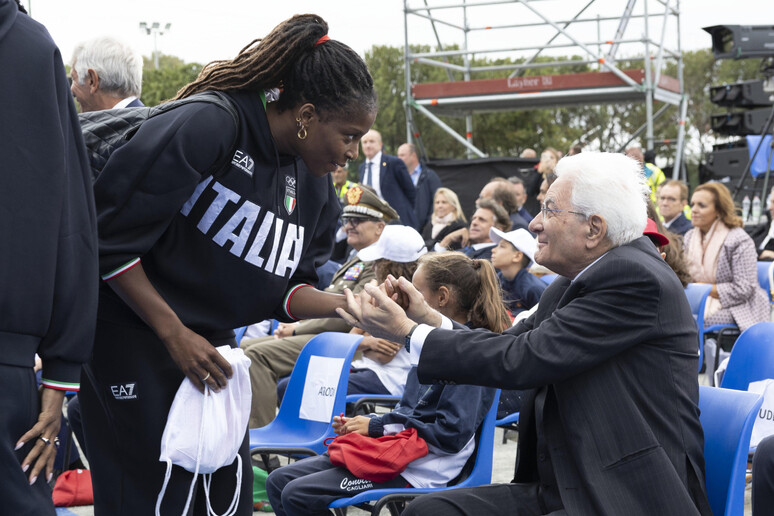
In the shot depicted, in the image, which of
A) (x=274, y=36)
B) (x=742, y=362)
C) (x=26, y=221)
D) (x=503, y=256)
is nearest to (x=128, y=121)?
(x=274, y=36)

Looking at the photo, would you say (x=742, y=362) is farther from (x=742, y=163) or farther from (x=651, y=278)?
(x=742, y=163)

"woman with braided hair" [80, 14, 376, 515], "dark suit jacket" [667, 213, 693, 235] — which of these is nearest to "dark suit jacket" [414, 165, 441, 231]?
"dark suit jacket" [667, 213, 693, 235]

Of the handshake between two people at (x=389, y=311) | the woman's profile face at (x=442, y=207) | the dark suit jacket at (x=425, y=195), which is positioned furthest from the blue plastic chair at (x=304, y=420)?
the dark suit jacket at (x=425, y=195)

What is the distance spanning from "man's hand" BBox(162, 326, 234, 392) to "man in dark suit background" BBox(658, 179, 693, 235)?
640 cm

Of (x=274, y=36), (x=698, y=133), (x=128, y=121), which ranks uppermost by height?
(x=274, y=36)

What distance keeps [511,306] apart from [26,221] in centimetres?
417

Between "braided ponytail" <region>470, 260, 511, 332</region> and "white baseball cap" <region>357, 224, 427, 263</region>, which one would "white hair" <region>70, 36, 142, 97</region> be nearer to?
"braided ponytail" <region>470, 260, 511, 332</region>

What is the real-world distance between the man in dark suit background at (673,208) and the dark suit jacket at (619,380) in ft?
19.2

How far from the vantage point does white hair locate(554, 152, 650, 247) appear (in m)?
2.32

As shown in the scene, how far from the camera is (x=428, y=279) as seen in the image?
3412 mm

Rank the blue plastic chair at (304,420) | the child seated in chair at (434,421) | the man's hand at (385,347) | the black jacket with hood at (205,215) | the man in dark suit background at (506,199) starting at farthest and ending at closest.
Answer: the man in dark suit background at (506,199)
the man's hand at (385,347)
the blue plastic chair at (304,420)
the child seated in chair at (434,421)
the black jacket with hood at (205,215)

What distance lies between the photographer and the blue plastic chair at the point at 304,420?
3896 millimetres

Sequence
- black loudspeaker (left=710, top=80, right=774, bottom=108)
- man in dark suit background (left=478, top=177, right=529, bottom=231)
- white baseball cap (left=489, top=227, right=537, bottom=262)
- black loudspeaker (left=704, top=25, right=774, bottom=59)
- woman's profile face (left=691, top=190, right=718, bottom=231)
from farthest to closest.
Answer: black loudspeaker (left=710, top=80, right=774, bottom=108)
black loudspeaker (left=704, top=25, right=774, bottom=59)
man in dark suit background (left=478, top=177, right=529, bottom=231)
woman's profile face (left=691, top=190, right=718, bottom=231)
white baseball cap (left=489, top=227, right=537, bottom=262)

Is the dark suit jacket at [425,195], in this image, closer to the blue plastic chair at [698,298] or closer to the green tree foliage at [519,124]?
the blue plastic chair at [698,298]
